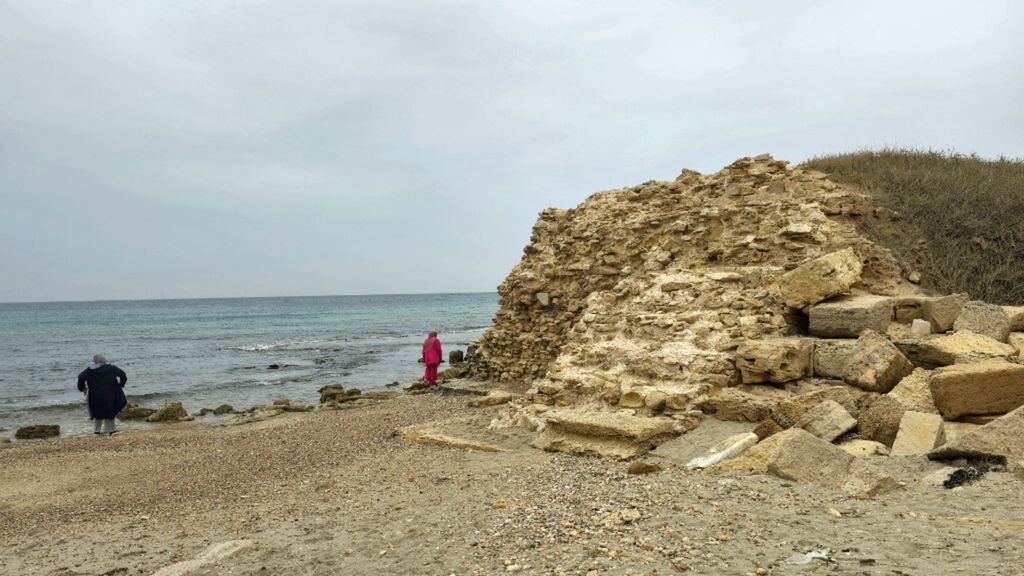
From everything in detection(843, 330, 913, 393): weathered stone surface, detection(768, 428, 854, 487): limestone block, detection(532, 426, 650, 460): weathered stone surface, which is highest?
detection(843, 330, 913, 393): weathered stone surface

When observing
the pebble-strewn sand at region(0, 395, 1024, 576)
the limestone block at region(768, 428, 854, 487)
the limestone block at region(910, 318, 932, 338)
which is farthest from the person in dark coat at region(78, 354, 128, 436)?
the limestone block at region(910, 318, 932, 338)

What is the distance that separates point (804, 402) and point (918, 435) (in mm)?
1236

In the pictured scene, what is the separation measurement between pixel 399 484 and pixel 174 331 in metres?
50.8

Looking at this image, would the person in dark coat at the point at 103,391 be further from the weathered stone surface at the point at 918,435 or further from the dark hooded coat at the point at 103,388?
the weathered stone surface at the point at 918,435

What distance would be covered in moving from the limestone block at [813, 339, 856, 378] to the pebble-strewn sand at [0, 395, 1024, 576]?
2.32m

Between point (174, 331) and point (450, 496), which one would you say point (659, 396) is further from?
point (174, 331)

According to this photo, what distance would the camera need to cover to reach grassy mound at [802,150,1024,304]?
11.0 meters

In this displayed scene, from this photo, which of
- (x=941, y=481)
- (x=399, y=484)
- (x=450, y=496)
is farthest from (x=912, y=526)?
(x=399, y=484)

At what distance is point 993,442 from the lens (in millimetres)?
5641

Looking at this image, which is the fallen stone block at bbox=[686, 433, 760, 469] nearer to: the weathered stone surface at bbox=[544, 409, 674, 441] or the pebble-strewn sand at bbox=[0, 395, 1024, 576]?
the pebble-strewn sand at bbox=[0, 395, 1024, 576]

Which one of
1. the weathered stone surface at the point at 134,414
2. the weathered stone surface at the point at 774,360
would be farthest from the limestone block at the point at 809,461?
the weathered stone surface at the point at 134,414

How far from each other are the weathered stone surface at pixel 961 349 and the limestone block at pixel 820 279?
4.69ft

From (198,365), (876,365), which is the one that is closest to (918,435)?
(876,365)

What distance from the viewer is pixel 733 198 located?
12008 millimetres
